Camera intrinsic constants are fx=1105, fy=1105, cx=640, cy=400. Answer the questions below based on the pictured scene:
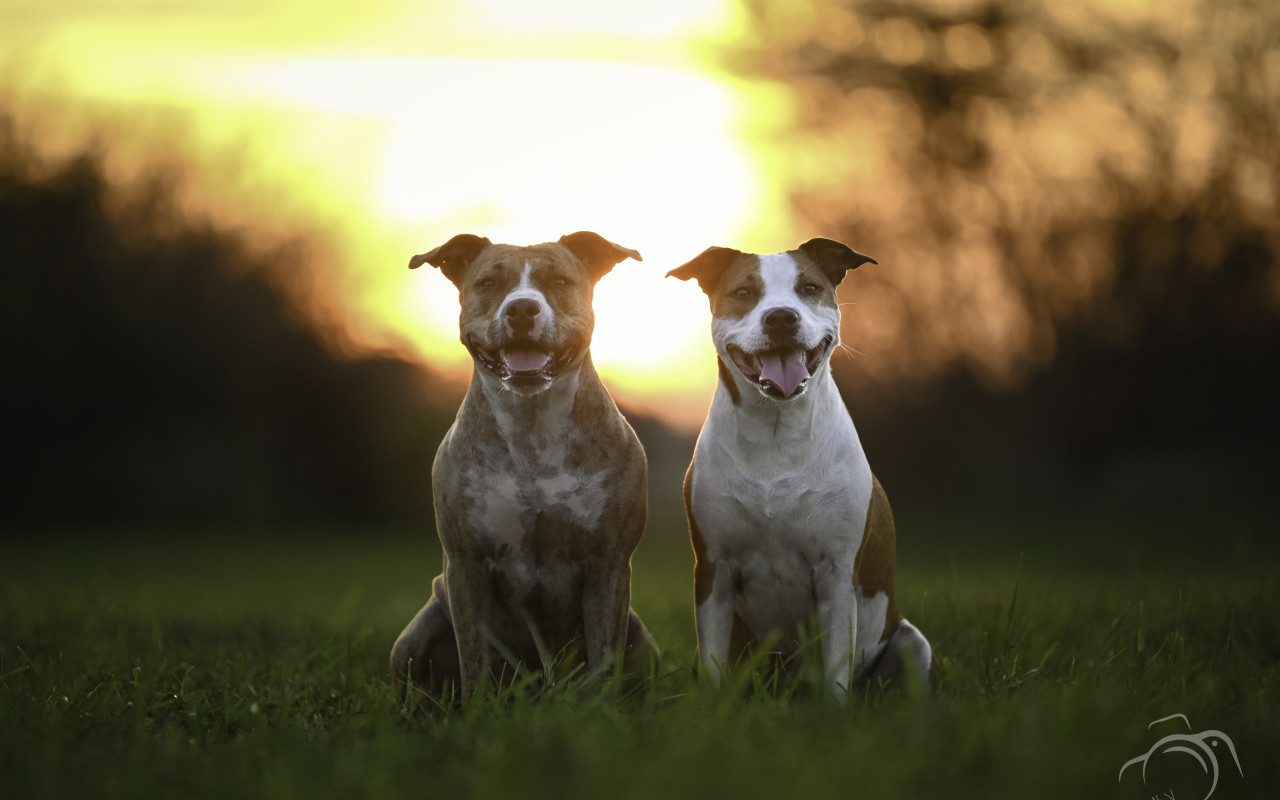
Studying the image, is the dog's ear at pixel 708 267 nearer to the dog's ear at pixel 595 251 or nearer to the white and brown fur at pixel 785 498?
the white and brown fur at pixel 785 498

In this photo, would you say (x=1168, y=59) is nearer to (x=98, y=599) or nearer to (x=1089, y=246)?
(x=1089, y=246)

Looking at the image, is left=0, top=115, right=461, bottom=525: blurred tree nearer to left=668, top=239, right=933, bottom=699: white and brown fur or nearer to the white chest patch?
the white chest patch

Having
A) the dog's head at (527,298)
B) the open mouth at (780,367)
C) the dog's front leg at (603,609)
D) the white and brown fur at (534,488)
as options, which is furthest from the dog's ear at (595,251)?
the dog's front leg at (603,609)

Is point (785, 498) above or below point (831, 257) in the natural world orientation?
below

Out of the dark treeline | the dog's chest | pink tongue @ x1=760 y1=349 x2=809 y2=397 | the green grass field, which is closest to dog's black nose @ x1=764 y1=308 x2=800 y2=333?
pink tongue @ x1=760 y1=349 x2=809 y2=397

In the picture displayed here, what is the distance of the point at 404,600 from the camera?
976 cm

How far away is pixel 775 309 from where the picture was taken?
452 centimetres

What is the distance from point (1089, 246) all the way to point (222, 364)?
18.1 metres

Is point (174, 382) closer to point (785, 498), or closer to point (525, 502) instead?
point (525, 502)

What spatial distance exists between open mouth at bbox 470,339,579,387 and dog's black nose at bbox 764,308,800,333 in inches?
34.7

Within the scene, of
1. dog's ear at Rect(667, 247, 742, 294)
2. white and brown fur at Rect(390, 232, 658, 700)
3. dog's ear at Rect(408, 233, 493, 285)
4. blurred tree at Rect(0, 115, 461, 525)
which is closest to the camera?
white and brown fur at Rect(390, 232, 658, 700)

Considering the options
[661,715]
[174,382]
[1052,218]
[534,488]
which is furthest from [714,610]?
[174,382]

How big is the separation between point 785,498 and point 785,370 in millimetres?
534

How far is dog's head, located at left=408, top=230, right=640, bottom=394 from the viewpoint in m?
4.66
